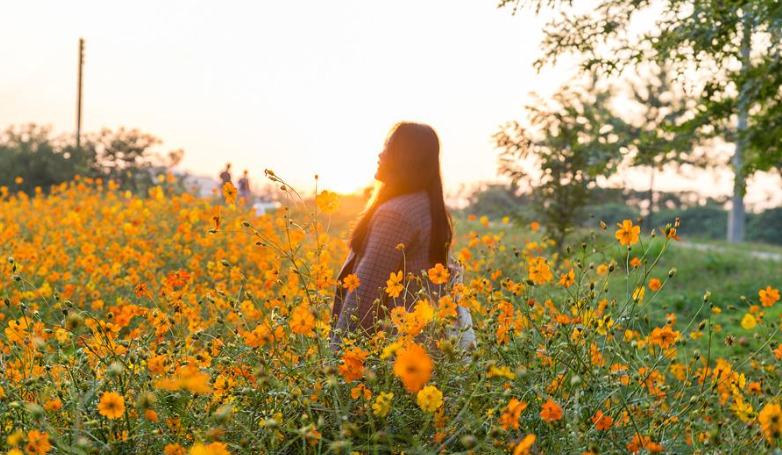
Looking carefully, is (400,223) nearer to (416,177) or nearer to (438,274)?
(416,177)

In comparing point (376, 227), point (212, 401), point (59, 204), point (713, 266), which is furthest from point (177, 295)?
point (713, 266)

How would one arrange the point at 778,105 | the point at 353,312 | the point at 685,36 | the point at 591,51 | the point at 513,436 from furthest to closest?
1. the point at 778,105
2. the point at 591,51
3. the point at 685,36
4. the point at 353,312
5. the point at 513,436

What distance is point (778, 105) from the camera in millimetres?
6887

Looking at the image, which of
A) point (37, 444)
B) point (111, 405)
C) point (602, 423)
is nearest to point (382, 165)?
point (602, 423)

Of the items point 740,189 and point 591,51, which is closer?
point 591,51

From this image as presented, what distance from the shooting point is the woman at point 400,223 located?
3314 millimetres

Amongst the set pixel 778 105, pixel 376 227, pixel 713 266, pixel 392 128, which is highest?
pixel 778 105

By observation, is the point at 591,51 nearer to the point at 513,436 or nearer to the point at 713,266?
the point at 513,436

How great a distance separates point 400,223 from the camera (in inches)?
132

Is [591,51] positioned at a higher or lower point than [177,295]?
higher

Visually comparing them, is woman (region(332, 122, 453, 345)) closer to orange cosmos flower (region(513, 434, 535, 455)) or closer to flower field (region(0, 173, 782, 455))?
flower field (region(0, 173, 782, 455))

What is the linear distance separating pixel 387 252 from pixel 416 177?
37 cm

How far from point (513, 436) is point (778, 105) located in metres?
6.01

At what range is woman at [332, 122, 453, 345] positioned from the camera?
3314 millimetres
